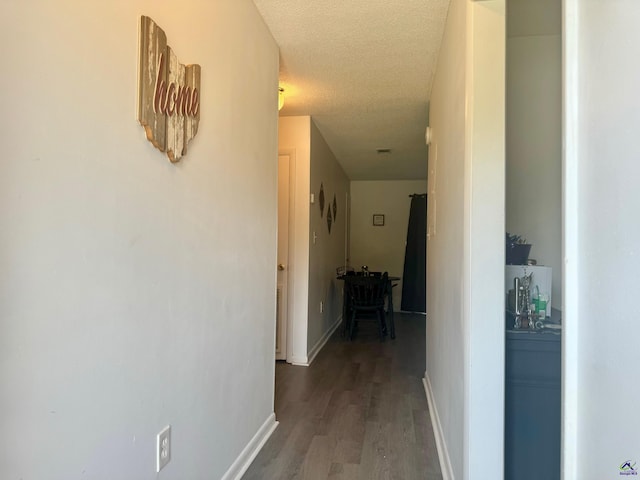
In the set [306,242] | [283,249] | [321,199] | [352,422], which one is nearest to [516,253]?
[352,422]

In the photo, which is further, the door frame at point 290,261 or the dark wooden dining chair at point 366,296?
the dark wooden dining chair at point 366,296

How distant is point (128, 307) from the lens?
3.59 feet

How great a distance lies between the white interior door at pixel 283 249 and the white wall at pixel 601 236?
319 cm

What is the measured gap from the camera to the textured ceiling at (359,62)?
6.77 ft

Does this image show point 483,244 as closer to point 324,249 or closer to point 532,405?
point 532,405

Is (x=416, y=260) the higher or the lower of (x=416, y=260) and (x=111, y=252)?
the lower

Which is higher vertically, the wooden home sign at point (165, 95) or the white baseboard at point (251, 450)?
the wooden home sign at point (165, 95)

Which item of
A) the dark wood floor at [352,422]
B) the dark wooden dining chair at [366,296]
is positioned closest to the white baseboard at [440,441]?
the dark wood floor at [352,422]

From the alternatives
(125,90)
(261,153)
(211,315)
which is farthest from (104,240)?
(261,153)

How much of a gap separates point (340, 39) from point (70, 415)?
2.21m

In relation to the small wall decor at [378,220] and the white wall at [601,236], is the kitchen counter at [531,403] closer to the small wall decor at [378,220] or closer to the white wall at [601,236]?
the white wall at [601,236]

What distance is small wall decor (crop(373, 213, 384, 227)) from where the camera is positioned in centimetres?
702

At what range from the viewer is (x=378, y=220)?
23.1 feet

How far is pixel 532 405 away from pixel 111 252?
151cm
